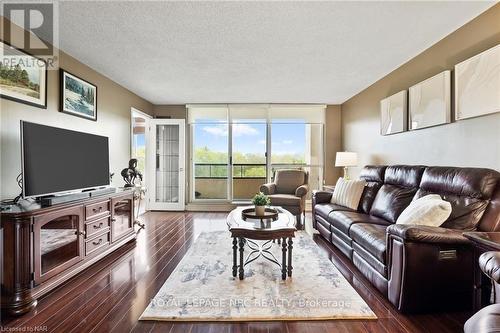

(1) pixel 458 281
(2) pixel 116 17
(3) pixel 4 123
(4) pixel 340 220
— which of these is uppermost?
(2) pixel 116 17

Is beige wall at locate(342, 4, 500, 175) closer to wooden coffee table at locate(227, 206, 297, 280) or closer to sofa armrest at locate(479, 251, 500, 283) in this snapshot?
sofa armrest at locate(479, 251, 500, 283)

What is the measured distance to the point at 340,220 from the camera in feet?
10.2

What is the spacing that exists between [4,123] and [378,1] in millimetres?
3487

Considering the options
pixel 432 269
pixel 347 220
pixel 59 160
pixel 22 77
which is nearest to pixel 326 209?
pixel 347 220

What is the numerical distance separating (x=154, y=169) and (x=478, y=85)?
18.7 ft

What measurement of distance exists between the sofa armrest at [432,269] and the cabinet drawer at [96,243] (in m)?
2.92

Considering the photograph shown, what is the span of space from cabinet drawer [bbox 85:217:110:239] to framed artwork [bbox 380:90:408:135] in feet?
13.3

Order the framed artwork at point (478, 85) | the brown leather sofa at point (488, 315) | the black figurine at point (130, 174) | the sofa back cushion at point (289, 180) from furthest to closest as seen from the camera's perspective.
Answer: the sofa back cushion at point (289, 180), the black figurine at point (130, 174), the framed artwork at point (478, 85), the brown leather sofa at point (488, 315)

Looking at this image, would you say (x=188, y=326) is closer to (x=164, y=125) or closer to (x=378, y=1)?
(x=378, y=1)

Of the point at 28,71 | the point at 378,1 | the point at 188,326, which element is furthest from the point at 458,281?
the point at 28,71

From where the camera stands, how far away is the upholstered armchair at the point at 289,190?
15.0 ft

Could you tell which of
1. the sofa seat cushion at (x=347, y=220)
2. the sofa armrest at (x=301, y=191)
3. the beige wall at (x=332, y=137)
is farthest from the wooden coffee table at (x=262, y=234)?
the beige wall at (x=332, y=137)

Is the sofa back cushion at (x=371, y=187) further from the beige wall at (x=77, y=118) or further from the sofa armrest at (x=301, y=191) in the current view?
the beige wall at (x=77, y=118)

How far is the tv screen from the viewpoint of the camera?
2.23 m
